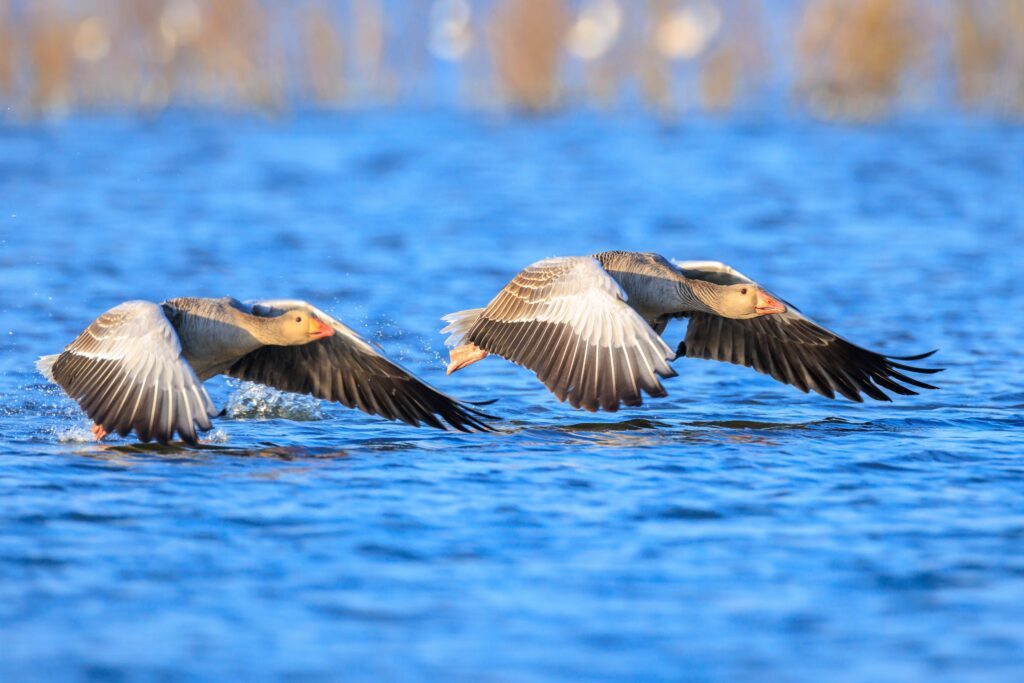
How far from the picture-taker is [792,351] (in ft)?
32.6

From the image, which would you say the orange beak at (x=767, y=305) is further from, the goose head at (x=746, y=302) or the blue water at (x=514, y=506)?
the blue water at (x=514, y=506)

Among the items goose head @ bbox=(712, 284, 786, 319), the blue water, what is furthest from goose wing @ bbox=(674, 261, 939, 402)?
goose head @ bbox=(712, 284, 786, 319)

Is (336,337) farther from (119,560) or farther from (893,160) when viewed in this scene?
(893,160)

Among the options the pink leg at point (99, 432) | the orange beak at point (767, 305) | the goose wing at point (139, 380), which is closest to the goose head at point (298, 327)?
the goose wing at point (139, 380)

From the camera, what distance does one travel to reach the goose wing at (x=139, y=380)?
745 cm

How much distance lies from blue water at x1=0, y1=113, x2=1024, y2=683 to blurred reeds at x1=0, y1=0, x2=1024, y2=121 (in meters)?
11.9

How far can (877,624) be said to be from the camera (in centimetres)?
553

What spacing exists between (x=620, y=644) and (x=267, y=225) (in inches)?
591

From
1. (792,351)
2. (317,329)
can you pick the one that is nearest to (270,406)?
(317,329)

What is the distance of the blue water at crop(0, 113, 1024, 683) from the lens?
5.31 metres

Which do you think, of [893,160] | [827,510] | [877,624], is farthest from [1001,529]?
[893,160]

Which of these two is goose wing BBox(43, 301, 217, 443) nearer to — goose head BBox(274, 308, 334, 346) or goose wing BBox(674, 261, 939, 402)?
goose head BBox(274, 308, 334, 346)

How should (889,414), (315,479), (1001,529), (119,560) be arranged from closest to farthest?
1. (119,560)
2. (1001,529)
3. (315,479)
4. (889,414)

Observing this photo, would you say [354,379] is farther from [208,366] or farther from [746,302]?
[746,302]
